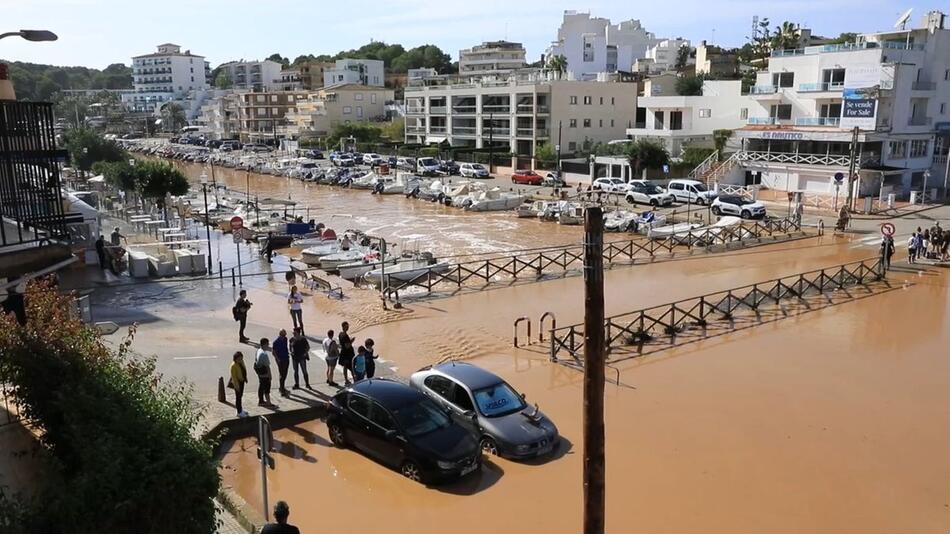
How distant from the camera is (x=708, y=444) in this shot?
1264 cm

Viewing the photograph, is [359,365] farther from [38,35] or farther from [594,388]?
[38,35]

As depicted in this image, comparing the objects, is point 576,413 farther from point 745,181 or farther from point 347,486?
point 745,181

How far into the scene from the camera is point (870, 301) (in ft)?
74.4

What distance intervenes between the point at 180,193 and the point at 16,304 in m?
36.9

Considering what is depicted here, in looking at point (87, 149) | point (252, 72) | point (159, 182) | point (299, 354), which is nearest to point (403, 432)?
point (299, 354)

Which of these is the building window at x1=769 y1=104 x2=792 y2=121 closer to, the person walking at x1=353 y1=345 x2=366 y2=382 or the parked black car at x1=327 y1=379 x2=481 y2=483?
the person walking at x1=353 y1=345 x2=366 y2=382

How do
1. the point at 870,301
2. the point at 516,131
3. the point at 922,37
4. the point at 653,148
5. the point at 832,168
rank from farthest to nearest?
the point at 516,131, the point at 653,148, the point at 922,37, the point at 832,168, the point at 870,301

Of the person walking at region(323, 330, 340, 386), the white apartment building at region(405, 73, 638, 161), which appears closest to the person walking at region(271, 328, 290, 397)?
the person walking at region(323, 330, 340, 386)

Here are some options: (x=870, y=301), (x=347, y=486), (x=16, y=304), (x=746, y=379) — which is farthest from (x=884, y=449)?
(x=16, y=304)

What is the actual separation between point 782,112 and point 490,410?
4295 centimetres

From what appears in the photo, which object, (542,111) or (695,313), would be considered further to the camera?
(542,111)

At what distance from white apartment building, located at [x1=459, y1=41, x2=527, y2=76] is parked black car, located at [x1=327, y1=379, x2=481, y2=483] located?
133 meters

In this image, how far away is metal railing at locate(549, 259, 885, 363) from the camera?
17.8 metres

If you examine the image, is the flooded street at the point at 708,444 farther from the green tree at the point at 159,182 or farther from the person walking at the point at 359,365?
the green tree at the point at 159,182
